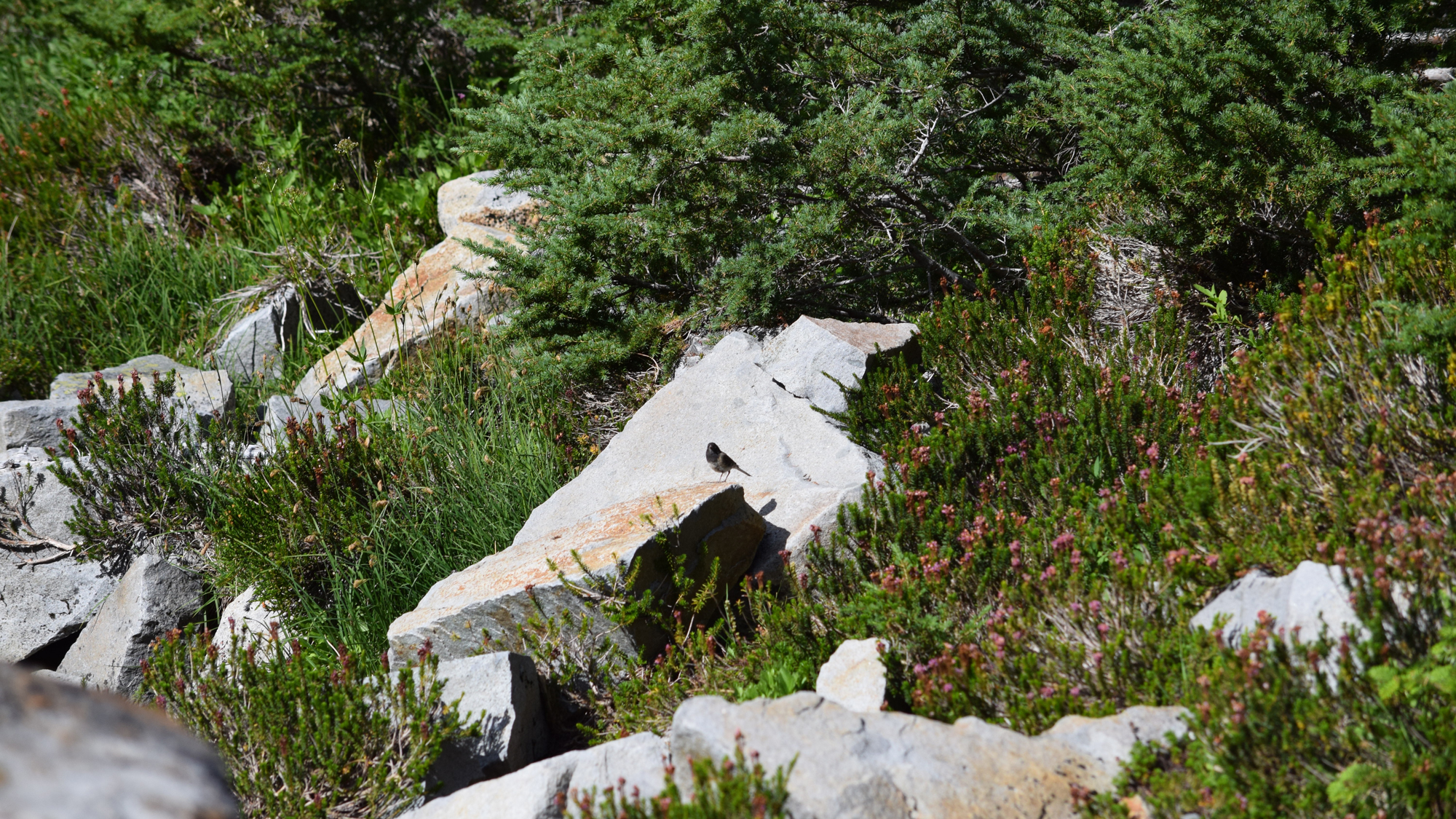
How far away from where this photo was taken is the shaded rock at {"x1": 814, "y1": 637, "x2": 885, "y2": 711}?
134 inches

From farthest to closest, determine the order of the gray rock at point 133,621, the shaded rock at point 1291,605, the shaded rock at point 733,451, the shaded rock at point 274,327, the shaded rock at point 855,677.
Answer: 1. the shaded rock at point 274,327
2. the gray rock at point 133,621
3. the shaded rock at point 733,451
4. the shaded rock at point 855,677
5. the shaded rock at point 1291,605

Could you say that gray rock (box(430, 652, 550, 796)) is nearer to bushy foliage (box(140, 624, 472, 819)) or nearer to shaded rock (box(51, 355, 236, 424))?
bushy foliage (box(140, 624, 472, 819))

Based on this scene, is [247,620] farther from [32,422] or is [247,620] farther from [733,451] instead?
[32,422]

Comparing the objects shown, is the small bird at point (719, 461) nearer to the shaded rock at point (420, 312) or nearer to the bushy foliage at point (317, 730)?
the bushy foliage at point (317, 730)

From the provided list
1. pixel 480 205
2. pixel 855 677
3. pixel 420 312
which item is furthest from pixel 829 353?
pixel 480 205

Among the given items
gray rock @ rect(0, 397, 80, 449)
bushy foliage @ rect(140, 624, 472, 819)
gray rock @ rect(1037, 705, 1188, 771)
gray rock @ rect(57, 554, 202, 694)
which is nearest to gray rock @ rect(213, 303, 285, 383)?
gray rock @ rect(0, 397, 80, 449)

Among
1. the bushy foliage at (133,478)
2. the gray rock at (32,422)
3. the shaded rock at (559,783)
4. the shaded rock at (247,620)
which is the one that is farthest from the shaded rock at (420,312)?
the shaded rock at (559,783)

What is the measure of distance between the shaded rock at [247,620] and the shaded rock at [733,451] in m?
1.35

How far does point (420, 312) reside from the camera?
631 centimetres

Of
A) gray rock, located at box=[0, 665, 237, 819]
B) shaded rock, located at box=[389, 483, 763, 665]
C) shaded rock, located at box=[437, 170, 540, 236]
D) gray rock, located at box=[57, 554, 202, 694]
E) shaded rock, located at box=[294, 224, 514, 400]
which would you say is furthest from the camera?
shaded rock, located at box=[437, 170, 540, 236]

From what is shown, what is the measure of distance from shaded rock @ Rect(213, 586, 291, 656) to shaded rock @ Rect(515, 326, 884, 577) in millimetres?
1347

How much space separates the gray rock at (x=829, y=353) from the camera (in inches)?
196

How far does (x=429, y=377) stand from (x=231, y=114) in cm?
512

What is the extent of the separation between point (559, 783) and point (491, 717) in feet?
2.10
